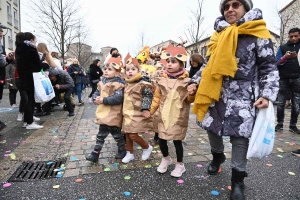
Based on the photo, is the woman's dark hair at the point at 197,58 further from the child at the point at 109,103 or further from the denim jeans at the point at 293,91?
the child at the point at 109,103

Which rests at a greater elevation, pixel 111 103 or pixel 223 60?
pixel 223 60

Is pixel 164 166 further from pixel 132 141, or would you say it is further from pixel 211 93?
pixel 211 93

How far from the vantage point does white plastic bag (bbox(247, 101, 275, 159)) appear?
2.10 metres

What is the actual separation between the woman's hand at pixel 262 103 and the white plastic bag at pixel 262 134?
52 mm

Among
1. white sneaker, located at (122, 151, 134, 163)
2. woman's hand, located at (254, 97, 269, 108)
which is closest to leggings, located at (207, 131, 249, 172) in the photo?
woman's hand, located at (254, 97, 269, 108)

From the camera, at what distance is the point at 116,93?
3201 millimetres

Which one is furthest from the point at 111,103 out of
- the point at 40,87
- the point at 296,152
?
the point at 296,152

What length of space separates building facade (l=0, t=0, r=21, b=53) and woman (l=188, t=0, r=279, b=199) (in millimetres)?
27721

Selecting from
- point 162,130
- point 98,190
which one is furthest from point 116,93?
point 98,190

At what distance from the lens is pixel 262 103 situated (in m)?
2.10

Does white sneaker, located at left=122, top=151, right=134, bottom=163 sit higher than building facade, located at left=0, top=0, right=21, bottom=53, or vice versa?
building facade, located at left=0, top=0, right=21, bottom=53

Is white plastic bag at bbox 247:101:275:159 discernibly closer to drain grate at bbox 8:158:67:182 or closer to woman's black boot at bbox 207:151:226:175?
woman's black boot at bbox 207:151:226:175

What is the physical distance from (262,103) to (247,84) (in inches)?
9.1

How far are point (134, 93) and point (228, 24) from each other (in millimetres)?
1454
